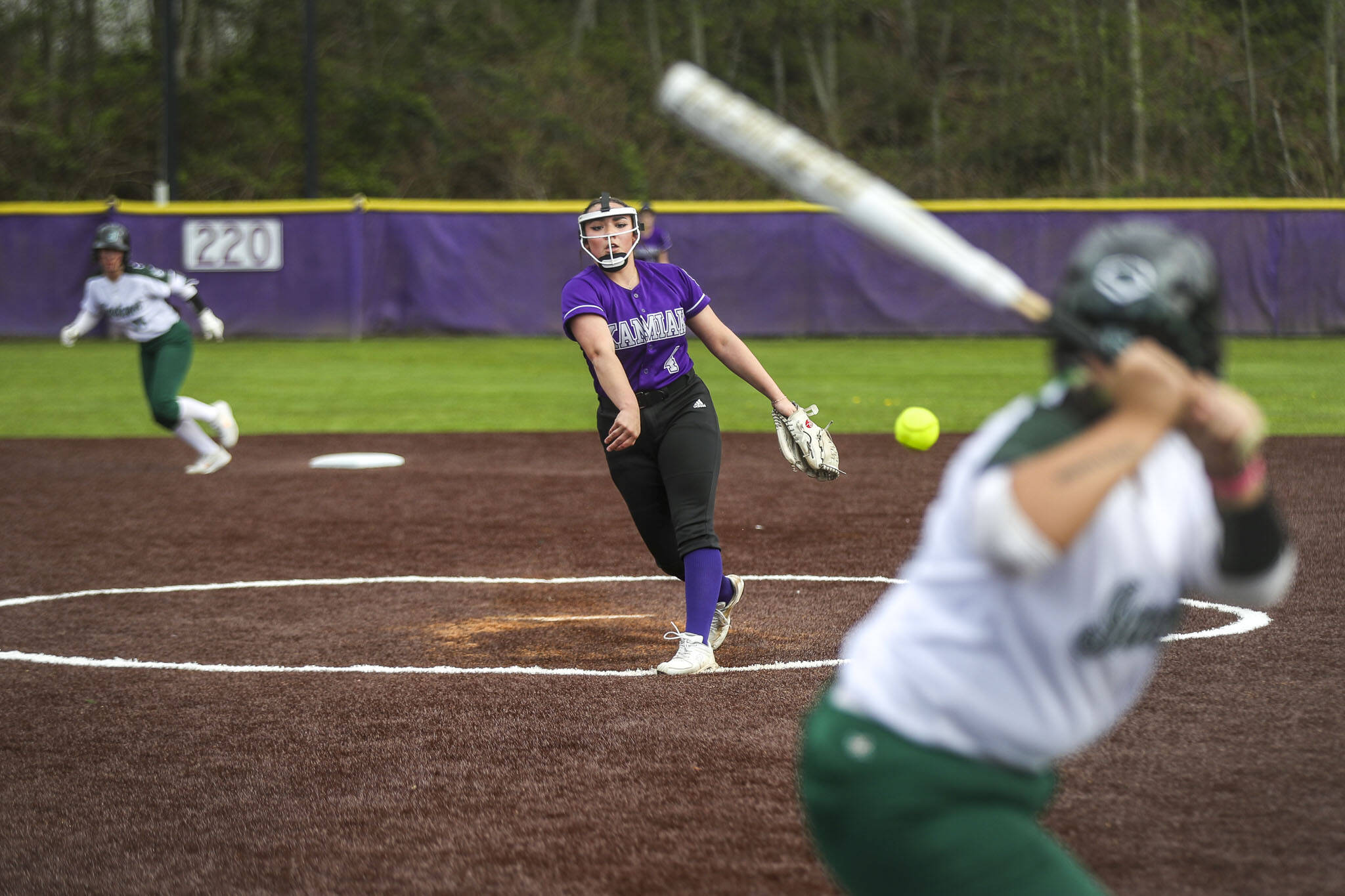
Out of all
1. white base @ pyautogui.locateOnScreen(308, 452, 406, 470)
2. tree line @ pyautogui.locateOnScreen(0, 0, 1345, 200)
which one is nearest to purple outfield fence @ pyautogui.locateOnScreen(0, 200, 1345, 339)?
tree line @ pyautogui.locateOnScreen(0, 0, 1345, 200)

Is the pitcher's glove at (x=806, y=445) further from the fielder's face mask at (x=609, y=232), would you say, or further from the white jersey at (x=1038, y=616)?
the white jersey at (x=1038, y=616)

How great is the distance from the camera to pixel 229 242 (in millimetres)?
29578

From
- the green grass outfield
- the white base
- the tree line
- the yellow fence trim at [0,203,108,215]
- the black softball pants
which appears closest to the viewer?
the black softball pants

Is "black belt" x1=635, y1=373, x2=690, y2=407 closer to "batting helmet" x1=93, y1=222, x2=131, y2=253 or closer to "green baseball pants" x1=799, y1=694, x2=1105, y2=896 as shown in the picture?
"green baseball pants" x1=799, y1=694, x2=1105, y2=896

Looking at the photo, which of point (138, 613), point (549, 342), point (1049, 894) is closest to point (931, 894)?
point (1049, 894)

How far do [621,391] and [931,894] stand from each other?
169 inches

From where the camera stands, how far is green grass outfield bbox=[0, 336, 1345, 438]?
1777 centimetres

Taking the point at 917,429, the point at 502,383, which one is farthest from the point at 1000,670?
the point at 502,383

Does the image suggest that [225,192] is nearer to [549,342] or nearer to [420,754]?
[549,342]

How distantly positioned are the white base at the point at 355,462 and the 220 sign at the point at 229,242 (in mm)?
16036

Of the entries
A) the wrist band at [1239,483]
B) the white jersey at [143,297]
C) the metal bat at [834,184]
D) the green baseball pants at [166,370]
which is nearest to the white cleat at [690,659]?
the metal bat at [834,184]

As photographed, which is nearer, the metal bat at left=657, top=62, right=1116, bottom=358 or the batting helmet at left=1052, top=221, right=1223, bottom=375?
the batting helmet at left=1052, top=221, right=1223, bottom=375

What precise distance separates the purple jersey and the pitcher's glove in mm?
598

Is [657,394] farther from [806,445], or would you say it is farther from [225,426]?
[225,426]
